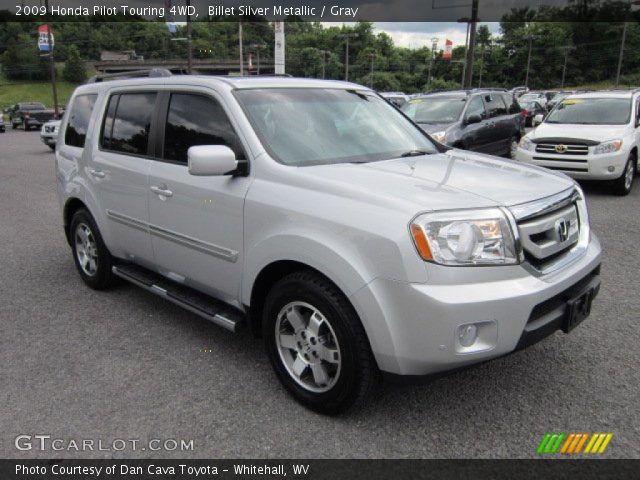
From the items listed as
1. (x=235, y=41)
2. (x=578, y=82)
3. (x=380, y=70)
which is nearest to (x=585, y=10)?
(x=578, y=82)

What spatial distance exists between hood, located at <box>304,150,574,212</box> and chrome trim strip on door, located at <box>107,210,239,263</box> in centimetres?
76

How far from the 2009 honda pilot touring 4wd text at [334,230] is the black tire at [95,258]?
34 centimetres

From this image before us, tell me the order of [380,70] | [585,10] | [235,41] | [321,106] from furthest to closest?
[380,70] < [585,10] < [235,41] < [321,106]

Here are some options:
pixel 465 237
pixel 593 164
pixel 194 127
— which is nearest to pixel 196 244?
pixel 194 127

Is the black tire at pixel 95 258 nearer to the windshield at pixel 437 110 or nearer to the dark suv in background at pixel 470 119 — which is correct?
the dark suv in background at pixel 470 119

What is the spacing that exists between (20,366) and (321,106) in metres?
2.68

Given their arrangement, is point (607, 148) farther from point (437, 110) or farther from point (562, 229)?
point (562, 229)

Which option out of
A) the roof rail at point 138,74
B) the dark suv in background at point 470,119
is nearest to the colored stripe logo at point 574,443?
the roof rail at point 138,74

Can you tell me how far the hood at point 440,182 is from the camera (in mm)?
2711

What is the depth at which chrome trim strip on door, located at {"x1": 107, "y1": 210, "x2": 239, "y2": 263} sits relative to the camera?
11.2 feet

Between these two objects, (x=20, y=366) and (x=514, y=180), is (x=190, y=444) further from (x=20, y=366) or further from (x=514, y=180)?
(x=514, y=180)
